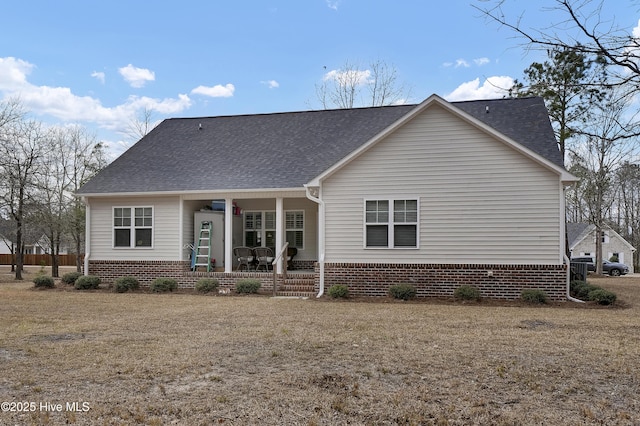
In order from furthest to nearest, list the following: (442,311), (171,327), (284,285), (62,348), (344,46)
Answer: (344,46), (284,285), (442,311), (171,327), (62,348)

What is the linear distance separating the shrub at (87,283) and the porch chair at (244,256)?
179 inches

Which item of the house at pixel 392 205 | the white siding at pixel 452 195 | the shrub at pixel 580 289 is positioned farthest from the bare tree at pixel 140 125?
the shrub at pixel 580 289

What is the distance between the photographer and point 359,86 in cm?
3466

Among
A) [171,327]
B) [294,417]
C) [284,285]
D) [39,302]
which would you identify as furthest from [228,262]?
[294,417]

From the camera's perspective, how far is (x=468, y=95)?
21703mm

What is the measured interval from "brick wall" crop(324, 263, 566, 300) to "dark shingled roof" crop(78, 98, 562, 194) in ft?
10.5

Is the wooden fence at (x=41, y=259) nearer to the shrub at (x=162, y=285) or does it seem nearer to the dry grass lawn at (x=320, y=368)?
the shrub at (x=162, y=285)

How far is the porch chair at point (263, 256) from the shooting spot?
17719mm

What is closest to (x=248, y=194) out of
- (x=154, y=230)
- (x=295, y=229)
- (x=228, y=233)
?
(x=228, y=233)

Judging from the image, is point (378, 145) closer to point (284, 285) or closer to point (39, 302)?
point (284, 285)

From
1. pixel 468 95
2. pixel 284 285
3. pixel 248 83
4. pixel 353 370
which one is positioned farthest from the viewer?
pixel 248 83

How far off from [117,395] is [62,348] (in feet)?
9.12

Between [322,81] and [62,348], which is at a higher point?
[322,81]

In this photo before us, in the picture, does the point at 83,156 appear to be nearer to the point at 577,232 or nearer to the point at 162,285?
the point at 162,285
